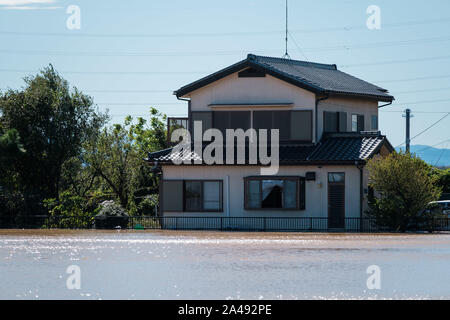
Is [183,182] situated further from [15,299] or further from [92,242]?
[15,299]

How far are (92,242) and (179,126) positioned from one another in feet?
52.4

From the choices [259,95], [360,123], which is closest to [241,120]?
[259,95]

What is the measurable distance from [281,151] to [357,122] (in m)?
5.84

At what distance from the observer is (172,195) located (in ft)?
134

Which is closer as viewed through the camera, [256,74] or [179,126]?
[256,74]

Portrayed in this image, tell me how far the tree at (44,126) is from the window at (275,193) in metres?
11.9

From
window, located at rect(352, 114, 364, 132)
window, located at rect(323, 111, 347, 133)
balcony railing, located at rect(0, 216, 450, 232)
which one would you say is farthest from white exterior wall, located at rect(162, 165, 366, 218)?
window, located at rect(352, 114, 364, 132)

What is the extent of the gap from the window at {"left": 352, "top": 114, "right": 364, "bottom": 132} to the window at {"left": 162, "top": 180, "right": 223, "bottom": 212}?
8.64 meters

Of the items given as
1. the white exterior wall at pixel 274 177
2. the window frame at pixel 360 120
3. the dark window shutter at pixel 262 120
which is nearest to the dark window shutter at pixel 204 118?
the dark window shutter at pixel 262 120

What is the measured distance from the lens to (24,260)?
23.3 m

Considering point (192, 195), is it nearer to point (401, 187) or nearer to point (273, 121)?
point (273, 121)

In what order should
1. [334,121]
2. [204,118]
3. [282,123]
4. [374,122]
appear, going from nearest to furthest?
1. [282,123]
2. [204,118]
3. [334,121]
4. [374,122]

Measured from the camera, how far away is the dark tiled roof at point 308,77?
41.8 meters
